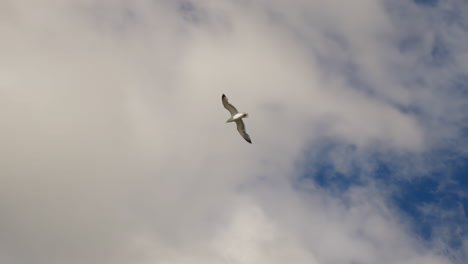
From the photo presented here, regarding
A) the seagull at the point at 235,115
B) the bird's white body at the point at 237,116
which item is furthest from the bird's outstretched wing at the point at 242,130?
the bird's white body at the point at 237,116

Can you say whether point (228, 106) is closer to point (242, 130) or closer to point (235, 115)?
point (235, 115)

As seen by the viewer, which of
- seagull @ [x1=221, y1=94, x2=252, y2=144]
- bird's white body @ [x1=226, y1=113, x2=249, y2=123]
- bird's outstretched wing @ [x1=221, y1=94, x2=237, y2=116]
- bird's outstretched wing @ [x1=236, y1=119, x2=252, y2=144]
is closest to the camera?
bird's white body @ [x1=226, y1=113, x2=249, y2=123]

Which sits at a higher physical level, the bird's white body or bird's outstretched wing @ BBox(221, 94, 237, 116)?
bird's outstretched wing @ BBox(221, 94, 237, 116)

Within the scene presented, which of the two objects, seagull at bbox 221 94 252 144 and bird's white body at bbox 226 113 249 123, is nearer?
bird's white body at bbox 226 113 249 123

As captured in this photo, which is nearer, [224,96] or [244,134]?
[224,96]

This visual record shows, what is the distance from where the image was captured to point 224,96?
109 m

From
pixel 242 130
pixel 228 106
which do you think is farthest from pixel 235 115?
pixel 242 130

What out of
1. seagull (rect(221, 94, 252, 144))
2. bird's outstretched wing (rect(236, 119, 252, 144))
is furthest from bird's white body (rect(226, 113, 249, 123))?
bird's outstretched wing (rect(236, 119, 252, 144))

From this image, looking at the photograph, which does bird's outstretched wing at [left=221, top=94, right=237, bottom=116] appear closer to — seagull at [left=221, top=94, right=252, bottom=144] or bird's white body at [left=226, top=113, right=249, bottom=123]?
seagull at [left=221, top=94, right=252, bottom=144]

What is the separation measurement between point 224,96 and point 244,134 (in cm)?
1162

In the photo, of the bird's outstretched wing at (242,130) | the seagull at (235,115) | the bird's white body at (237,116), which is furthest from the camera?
the bird's outstretched wing at (242,130)

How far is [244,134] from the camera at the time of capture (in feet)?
386

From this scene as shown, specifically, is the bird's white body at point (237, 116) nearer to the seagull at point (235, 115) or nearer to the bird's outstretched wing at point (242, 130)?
the seagull at point (235, 115)

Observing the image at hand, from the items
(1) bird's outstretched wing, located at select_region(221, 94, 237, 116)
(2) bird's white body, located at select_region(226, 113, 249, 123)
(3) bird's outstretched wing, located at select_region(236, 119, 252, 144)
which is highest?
(3) bird's outstretched wing, located at select_region(236, 119, 252, 144)
